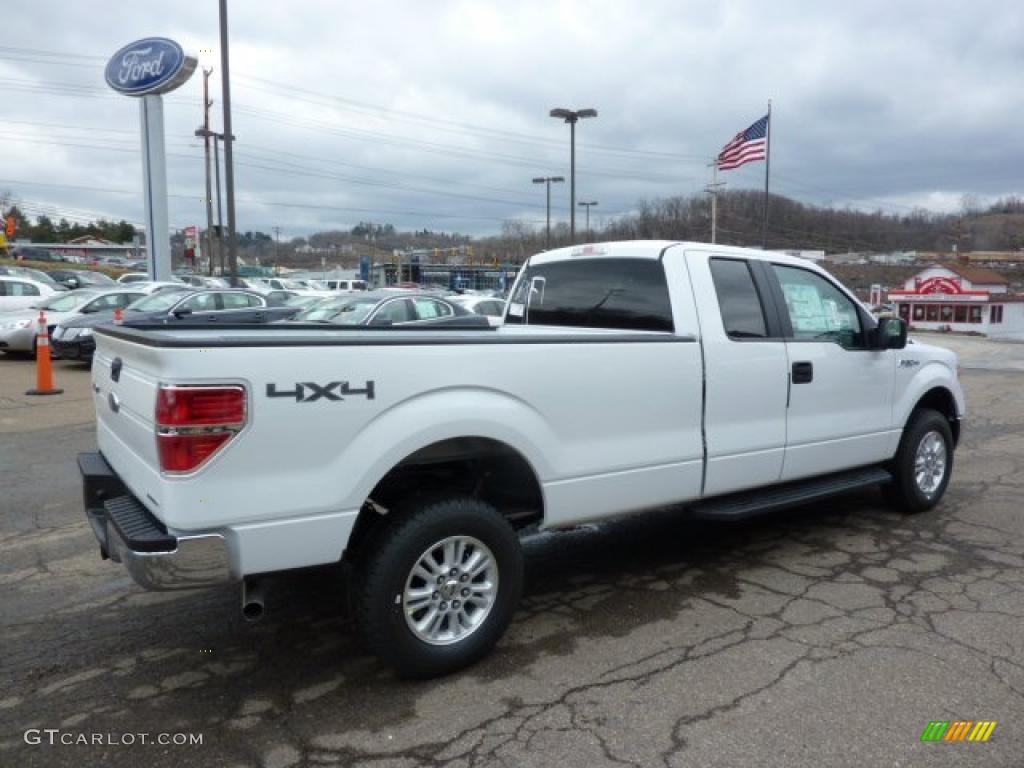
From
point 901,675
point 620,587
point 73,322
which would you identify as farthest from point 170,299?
point 901,675

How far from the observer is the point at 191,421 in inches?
115

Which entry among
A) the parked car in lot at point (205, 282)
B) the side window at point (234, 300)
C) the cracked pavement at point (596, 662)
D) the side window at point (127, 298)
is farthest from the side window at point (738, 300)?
the parked car in lot at point (205, 282)

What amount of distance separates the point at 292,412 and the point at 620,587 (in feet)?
8.14

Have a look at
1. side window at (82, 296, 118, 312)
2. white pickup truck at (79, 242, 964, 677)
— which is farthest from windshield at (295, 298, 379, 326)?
white pickup truck at (79, 242, 964, 677)

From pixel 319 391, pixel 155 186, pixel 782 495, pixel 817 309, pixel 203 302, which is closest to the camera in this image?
pixel 319 391

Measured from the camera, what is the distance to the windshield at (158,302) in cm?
1670

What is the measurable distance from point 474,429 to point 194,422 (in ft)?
3.80

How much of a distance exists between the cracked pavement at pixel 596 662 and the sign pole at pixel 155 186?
Answer: 23.1m

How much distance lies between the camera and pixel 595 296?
5227mm

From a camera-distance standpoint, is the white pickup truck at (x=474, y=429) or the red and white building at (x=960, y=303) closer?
the white pickup truck at (x=474, y=429)

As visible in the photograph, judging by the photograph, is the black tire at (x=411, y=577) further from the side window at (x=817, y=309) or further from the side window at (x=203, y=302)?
the side window at (x=203, y=302)

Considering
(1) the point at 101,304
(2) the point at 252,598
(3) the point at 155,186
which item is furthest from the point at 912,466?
(3) the point at 155,186

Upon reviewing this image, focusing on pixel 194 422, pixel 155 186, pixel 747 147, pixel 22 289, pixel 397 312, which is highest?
pixel 747 147

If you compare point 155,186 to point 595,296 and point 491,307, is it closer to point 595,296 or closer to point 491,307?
point 491,307
